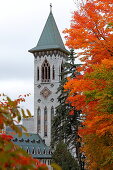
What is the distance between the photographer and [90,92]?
15.6 meters

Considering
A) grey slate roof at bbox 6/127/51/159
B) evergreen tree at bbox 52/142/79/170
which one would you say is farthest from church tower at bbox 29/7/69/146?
evergreen tree at bbox 52/142/79/170

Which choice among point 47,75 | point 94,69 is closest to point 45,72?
point 47,75

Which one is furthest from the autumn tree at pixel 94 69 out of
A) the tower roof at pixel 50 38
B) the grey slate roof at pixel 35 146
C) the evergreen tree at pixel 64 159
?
the tower roof at pixel 50 38

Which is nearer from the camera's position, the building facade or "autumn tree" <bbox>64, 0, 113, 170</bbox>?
"autumn tree" <bbox>64, 0, 113, 170</bbox>

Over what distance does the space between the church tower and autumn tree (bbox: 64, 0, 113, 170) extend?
56922 mm

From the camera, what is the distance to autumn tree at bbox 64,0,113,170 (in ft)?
51.2

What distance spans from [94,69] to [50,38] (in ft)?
218

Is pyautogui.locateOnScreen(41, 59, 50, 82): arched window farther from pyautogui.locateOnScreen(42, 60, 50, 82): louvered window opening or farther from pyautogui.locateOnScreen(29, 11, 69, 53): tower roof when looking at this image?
pyautogui.locateOnScreen(29, 11, 69, 53): tower roof

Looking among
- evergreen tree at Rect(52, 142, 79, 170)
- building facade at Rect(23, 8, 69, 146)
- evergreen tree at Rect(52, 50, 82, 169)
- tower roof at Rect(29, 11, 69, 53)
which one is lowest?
evergreen tree at Rect(52, 142, 79, 170)

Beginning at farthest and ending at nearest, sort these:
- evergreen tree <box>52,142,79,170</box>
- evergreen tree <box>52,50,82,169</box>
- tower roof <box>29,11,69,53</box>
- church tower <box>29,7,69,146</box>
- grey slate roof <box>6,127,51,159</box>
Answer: tower roof <box>29,11,69,53</box>
church tower <box>29,7,69,146</box>
grey slate roof <box>6,127,51,159</box>
evergreen tree <box>52,50,82,169</box>
evergreen tree <box>52,142,79,170</box>

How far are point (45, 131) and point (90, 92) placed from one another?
62.8m

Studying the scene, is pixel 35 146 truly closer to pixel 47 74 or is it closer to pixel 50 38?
pixel 47 74

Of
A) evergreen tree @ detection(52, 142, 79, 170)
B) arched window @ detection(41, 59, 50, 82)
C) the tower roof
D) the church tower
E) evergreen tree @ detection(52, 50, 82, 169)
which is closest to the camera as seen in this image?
evergreen tree @ detection(52, 142, 79, 170)

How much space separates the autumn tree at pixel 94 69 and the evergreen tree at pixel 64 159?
1526cm
